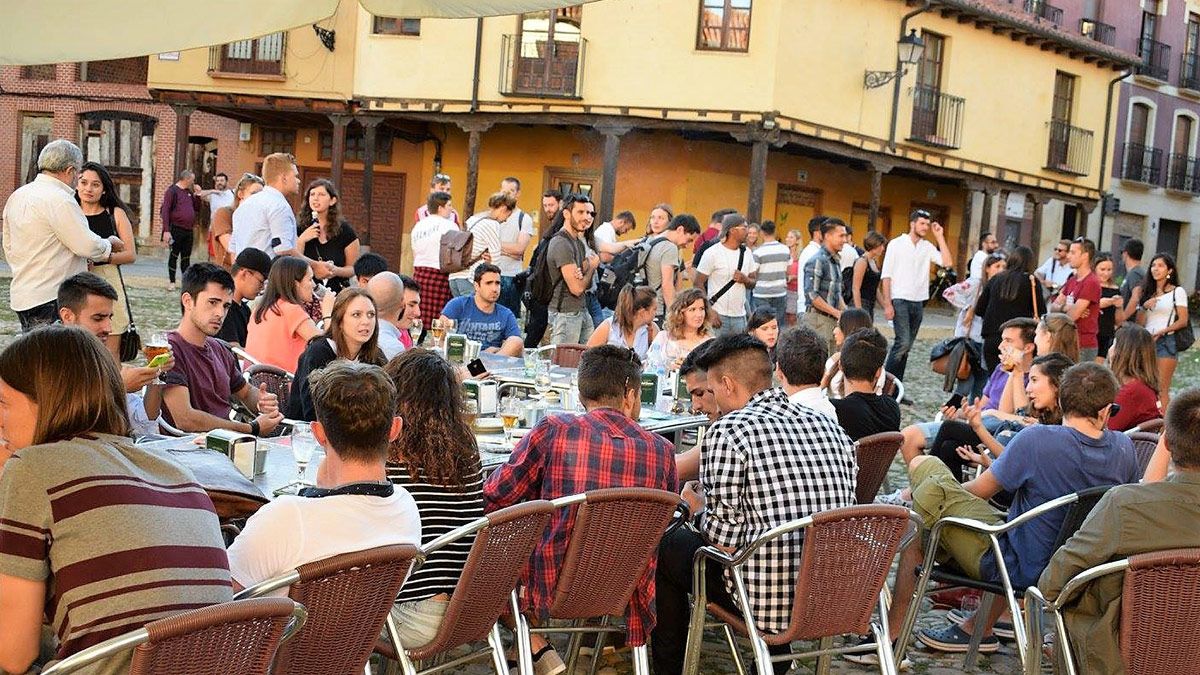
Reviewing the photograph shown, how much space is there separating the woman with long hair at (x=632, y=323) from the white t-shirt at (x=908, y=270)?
5.05 meters

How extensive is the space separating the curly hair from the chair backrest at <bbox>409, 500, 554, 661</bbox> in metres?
0.37

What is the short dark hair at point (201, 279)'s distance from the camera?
18.6 ft

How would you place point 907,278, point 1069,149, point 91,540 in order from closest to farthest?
point 91,540, point 907,278, point 1069,149

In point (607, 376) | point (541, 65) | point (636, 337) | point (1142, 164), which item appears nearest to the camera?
point (607, 376)

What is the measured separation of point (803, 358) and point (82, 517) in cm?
337

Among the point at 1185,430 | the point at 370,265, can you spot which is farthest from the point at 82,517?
the point at 370,265

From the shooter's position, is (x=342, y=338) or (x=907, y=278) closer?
(x=342, y=338)

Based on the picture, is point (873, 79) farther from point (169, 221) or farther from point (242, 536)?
point (242, 536)

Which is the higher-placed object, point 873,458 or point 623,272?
point 623,272

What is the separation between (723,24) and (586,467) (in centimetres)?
1931

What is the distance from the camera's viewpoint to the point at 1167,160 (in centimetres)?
3612

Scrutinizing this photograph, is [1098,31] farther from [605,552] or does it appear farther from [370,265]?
[605,552]

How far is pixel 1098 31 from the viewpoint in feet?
108

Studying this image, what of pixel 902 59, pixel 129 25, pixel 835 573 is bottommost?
pixel 835 573
